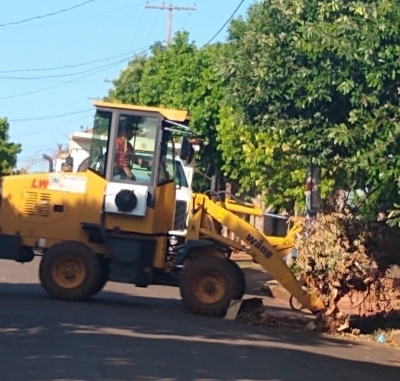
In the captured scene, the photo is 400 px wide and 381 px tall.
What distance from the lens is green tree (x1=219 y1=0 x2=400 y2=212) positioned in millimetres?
13141

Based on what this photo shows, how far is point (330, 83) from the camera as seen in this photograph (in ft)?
45.7

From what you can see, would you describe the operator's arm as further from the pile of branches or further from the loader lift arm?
the pile of branches

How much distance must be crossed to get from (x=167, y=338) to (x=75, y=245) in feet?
16.3

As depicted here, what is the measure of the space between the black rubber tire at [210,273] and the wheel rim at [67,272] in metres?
1.74

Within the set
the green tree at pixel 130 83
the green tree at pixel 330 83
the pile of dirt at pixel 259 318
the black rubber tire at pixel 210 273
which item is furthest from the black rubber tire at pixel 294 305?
the green tree at pixel 130 83

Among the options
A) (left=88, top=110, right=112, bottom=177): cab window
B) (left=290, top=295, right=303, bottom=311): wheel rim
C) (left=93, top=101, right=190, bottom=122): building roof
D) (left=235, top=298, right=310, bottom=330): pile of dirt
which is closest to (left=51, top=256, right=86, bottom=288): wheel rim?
(left=88, top=110, right=112, bottom=177): cab window

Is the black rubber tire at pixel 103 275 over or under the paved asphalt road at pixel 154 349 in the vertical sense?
over

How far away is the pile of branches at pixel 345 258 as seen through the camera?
17953mm

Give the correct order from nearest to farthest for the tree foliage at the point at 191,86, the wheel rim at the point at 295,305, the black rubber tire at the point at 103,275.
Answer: the black rubber tire at the point at 103,275 → the wheel rim at the point at 295,305 → the tree foliage at the point at 191,86

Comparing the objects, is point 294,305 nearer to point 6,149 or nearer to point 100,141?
point 100,141

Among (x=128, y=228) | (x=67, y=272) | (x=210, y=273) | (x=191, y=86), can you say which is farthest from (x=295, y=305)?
(x=191, y=86)

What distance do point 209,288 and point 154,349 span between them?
5548 millimetres

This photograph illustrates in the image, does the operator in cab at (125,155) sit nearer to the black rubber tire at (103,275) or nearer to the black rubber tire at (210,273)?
the black rubber tire at (103,275)

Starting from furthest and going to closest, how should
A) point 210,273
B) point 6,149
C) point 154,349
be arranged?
point 6,149 < point 210,273 < point 154,349
